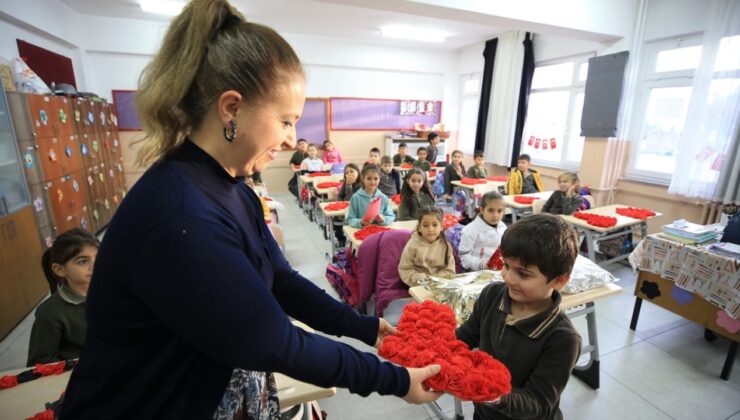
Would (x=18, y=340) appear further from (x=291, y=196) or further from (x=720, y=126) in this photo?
(x=720, y=126)

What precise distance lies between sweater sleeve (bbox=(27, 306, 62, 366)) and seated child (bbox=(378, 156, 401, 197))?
429 centimetres

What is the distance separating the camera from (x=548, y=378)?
1114 mm

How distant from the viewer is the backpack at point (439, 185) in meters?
6.53

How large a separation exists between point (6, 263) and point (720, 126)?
7.44 meters

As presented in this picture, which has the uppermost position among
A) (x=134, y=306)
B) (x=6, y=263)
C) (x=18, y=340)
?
(x=134, y=306)

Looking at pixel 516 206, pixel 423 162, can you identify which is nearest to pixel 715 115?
pixel 516 206

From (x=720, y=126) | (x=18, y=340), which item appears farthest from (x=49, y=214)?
(x=720, y=126)

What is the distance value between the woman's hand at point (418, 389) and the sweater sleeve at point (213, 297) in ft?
0.92

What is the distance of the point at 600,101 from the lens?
5.35 m

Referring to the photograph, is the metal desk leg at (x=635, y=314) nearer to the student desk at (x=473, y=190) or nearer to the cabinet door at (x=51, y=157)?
the student desk at (x=473, y=190)

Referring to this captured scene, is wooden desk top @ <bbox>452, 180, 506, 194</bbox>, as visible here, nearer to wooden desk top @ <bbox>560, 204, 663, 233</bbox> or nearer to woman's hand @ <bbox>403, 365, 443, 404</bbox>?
wooden desk top @ <bbox>560, 204, 663, 233</bbox>

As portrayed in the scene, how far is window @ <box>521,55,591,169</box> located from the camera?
635 centimetres

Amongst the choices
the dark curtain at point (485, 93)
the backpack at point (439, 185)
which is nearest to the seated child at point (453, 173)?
the backpack at point (439, 185)

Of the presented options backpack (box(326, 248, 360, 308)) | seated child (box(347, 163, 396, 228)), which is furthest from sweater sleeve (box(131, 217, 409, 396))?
seated child (box(347, 163, 396, 228))
